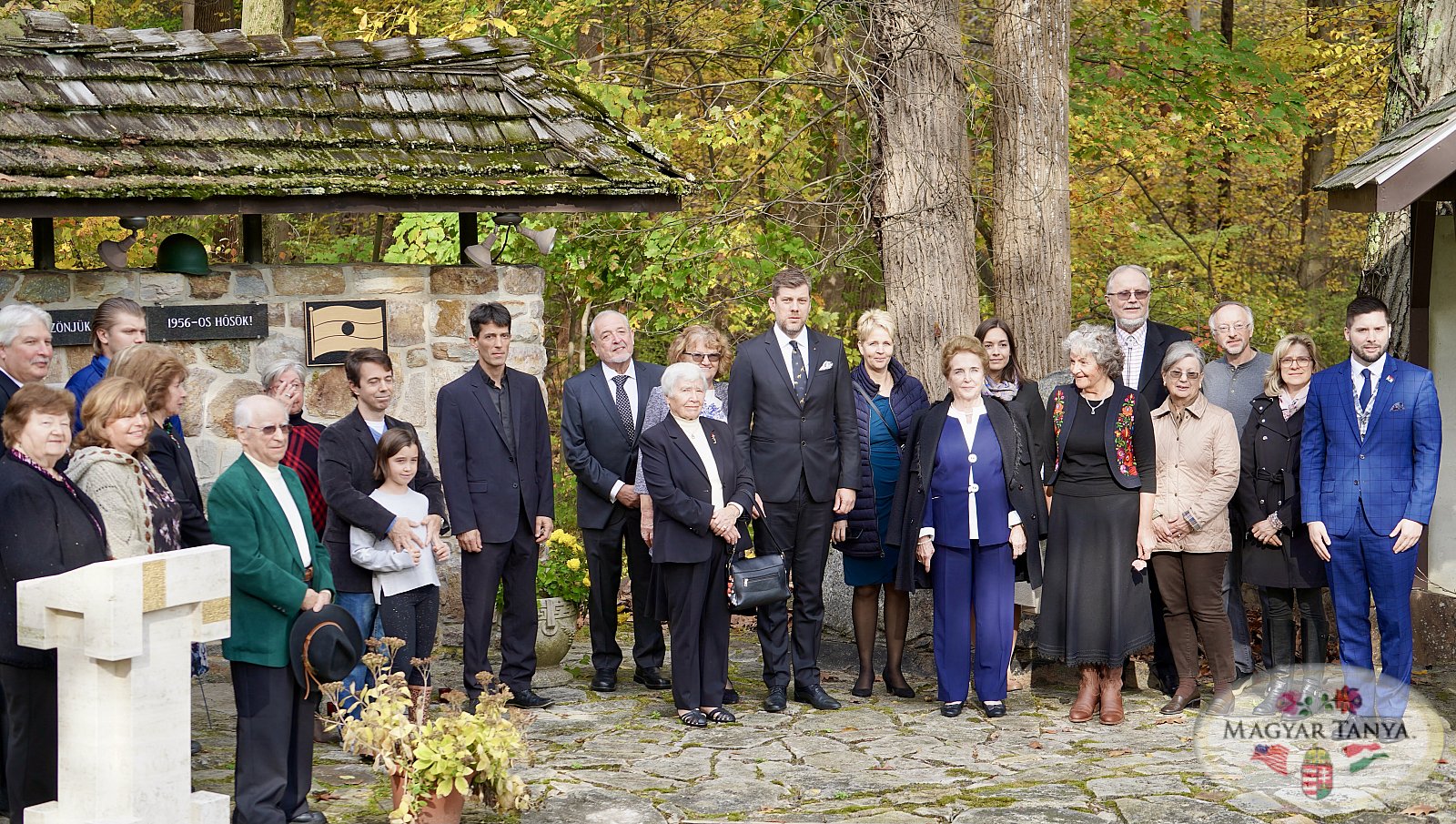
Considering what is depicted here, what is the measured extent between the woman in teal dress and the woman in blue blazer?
760 millimetres

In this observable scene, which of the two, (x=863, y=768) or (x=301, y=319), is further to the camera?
(x=301, y=319)

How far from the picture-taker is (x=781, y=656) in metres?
6.94

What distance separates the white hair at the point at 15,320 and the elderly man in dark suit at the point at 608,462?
2456 mm

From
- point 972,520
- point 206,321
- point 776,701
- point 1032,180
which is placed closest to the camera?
point 972,520

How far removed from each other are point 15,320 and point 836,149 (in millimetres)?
7271

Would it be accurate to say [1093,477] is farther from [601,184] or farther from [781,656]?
[601,184]

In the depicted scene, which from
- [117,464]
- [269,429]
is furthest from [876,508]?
[117,464]

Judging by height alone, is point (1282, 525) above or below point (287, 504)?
below

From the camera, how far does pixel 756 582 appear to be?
6535mm

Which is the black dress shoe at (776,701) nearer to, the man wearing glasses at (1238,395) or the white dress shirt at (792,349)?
the white dress shirt at (792,349)

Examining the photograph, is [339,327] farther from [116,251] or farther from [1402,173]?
[1402,173]

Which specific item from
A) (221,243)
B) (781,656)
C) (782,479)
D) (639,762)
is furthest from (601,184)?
(221,243)

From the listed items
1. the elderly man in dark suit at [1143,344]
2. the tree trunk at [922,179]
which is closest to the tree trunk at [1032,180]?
the tree trunk at [922,179]

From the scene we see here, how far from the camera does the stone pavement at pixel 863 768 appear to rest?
525cm
